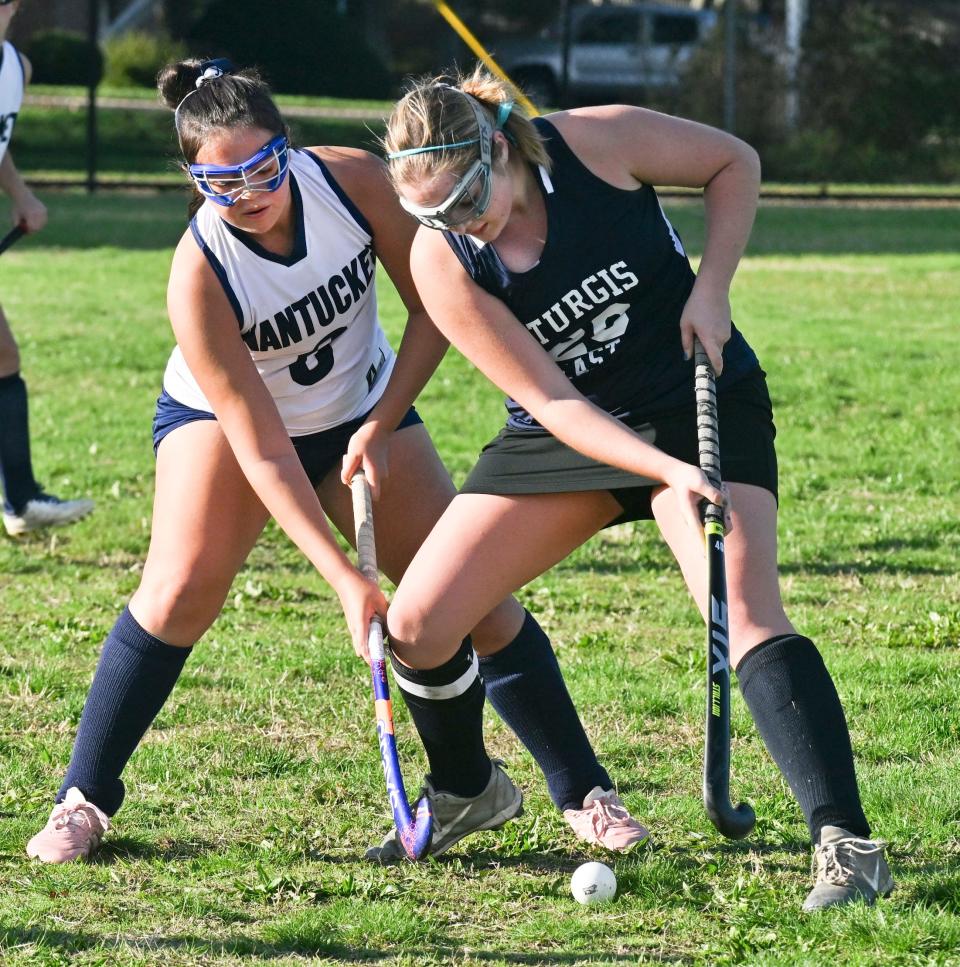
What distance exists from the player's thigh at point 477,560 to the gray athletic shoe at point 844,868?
812 millimetres

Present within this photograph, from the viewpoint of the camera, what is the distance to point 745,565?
3113 millimetres

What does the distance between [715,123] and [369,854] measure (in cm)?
2043

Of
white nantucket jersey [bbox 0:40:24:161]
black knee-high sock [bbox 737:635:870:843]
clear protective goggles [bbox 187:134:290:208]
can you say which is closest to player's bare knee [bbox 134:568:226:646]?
clear protective goggles [bbox 187:134:290:208]

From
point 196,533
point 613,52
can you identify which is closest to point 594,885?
→ point 196,533

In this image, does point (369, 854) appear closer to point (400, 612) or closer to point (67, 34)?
point (400, 612)

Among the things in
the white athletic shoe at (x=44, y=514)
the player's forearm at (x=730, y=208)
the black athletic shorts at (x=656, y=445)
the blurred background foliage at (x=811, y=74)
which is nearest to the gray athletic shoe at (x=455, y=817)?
the black athletic shorts at (x=656, y=445)

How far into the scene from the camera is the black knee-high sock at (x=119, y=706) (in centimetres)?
362

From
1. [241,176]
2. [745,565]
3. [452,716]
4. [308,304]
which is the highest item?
[241,176]

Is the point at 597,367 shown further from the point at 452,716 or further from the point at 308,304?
the point at 452,716

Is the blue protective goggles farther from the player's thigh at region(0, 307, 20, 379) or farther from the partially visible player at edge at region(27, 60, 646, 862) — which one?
the player's thigh at region(0, 307, 20, 379)

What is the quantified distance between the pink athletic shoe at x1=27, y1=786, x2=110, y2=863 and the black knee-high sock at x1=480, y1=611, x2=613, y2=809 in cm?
96

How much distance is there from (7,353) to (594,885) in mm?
3886

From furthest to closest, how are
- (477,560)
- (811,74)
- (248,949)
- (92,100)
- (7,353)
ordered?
(811,74)
(92,100)
(7,353)
(477,560)
(248,949)

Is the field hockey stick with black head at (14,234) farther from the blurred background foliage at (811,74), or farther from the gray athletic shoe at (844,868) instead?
the blurred background foliage at (811,74)
